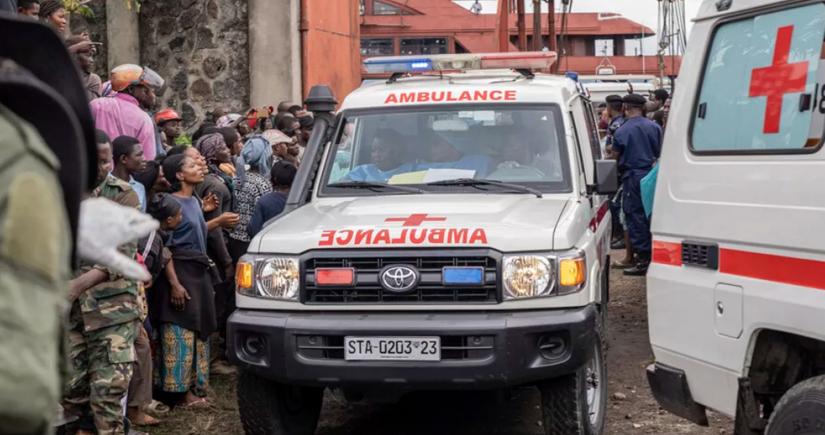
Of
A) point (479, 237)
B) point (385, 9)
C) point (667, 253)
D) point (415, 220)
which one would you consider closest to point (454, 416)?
point (415, 220)

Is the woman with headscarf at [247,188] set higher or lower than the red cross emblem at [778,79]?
lower

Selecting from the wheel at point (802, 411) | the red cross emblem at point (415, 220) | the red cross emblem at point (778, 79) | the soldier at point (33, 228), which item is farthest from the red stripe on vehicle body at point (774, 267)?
the soldier at point (33, 228)

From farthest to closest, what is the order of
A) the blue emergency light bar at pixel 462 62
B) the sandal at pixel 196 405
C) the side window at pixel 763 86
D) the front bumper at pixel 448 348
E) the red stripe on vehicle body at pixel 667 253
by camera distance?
the blue emergency light bar at pixel 462 62 → the sandal at pixel 196 405 → the front bumper at pixel 448 348 → the red stripe on vehicle body at pixel 667 253 → the side window at pixel 763 86

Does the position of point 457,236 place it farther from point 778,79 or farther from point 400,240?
point 778,79

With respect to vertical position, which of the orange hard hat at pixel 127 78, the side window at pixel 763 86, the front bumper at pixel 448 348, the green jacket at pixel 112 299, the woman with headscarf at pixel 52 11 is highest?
the woman with headscarf at pixel 52 11

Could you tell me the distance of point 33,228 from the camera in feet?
3.91

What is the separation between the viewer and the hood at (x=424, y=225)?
16.3ft

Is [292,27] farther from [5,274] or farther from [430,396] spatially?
[5,274]

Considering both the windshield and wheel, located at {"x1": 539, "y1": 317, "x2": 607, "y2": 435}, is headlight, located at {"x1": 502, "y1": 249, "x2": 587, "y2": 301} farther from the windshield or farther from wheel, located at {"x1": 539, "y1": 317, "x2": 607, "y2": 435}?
the windshield

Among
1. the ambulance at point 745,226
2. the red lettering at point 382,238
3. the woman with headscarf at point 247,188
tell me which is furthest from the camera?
the woman with headscarf at point 247,188

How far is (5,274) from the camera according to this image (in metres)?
1.16

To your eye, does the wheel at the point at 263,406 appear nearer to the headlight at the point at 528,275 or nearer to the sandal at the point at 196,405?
the sandal at the point at 196,405

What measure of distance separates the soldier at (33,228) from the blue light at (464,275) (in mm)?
3532

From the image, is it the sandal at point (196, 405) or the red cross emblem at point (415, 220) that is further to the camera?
the sandal at point (196, 405)
